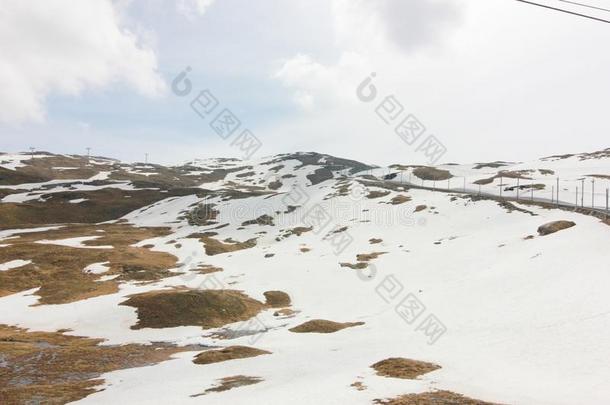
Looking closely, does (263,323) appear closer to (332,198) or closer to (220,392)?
(220,392)

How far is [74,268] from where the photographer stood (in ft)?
276

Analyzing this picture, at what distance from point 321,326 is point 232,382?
21547mm

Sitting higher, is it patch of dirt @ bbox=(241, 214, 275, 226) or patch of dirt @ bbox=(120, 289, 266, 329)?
patch of dirt @ bbox=(241, 214, 275, 226)

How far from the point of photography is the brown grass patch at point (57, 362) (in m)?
31.5

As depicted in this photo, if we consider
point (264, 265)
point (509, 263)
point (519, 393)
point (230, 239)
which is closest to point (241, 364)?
point (519, 393)

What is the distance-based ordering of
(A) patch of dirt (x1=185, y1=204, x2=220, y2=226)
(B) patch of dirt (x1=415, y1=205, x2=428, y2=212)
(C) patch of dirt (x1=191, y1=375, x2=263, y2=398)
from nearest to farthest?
(C) patch of dirt (x1=191, y1=375, x2=263, y2=398), (B) patch of dirt (x1=415, y1=205, x2=428, y2=212), (A) patch of dirt (x1=185, y1=204, x2=220, y2=226)

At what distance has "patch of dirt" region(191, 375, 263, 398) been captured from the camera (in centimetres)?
2958

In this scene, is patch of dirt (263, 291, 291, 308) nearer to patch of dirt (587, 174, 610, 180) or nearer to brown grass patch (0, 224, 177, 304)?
brown grass patch (0, 224, 177, 304)

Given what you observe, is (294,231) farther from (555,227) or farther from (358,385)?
(358,385)

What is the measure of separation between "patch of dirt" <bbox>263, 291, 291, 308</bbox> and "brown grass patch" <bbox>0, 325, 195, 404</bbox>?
71.9ft

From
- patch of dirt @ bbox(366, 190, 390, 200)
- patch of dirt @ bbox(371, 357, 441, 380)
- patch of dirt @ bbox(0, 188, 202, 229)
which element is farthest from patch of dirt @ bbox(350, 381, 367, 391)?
patch of dirt @ bbox(0, 188, 202, 229)

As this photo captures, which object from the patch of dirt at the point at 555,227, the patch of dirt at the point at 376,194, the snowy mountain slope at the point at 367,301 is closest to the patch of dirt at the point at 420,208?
the snowy mountain slope at the point at 367,301

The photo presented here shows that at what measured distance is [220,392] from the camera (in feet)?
94.9

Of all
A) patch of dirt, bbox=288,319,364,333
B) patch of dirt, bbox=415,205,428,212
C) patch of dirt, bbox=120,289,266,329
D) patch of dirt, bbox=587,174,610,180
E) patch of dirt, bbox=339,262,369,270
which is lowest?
patch of dirt, bbox=288,319,364,333
